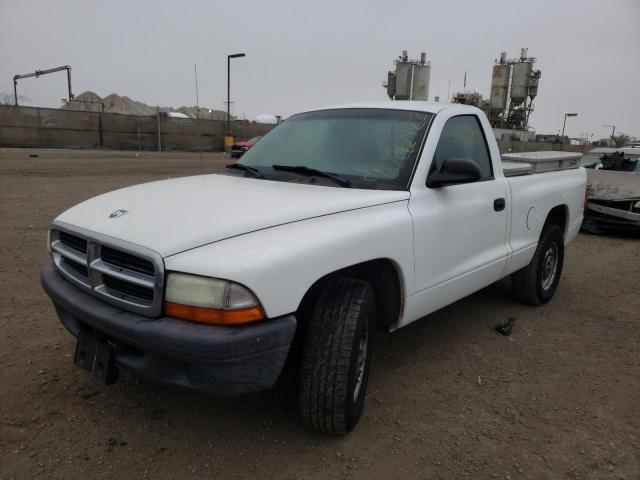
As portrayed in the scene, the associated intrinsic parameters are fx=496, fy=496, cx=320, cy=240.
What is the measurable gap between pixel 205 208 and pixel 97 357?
0.87 meters

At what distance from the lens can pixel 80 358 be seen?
2447 millimetres

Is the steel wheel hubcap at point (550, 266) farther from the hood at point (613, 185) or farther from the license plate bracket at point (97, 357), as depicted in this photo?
the hood at point (613, 185)

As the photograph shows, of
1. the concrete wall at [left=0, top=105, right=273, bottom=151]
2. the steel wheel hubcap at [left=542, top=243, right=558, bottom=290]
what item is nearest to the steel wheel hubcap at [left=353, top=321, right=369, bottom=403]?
the steel wheel hubcap at [left=542, top=243, right=558, bottom=290]

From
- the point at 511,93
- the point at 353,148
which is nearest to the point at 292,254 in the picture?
the point at 353,148

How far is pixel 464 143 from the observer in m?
3.55

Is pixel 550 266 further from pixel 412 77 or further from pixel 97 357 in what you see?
pixel 412 77

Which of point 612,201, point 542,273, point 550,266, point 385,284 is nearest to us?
point 385,284

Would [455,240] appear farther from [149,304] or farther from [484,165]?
[149,304]

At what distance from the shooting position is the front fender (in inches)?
79.9

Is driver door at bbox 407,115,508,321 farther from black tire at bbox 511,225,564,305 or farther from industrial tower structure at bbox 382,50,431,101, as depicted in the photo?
industrial tower structure at bbox 382,50,431,101

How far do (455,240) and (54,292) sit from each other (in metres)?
2.33

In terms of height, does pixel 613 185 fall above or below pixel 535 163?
below

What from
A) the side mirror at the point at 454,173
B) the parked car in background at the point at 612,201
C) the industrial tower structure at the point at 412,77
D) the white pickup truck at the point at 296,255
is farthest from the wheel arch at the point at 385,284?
the industrial tower structure at the point at 412,77

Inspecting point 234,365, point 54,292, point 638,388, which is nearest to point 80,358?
point 54,292
